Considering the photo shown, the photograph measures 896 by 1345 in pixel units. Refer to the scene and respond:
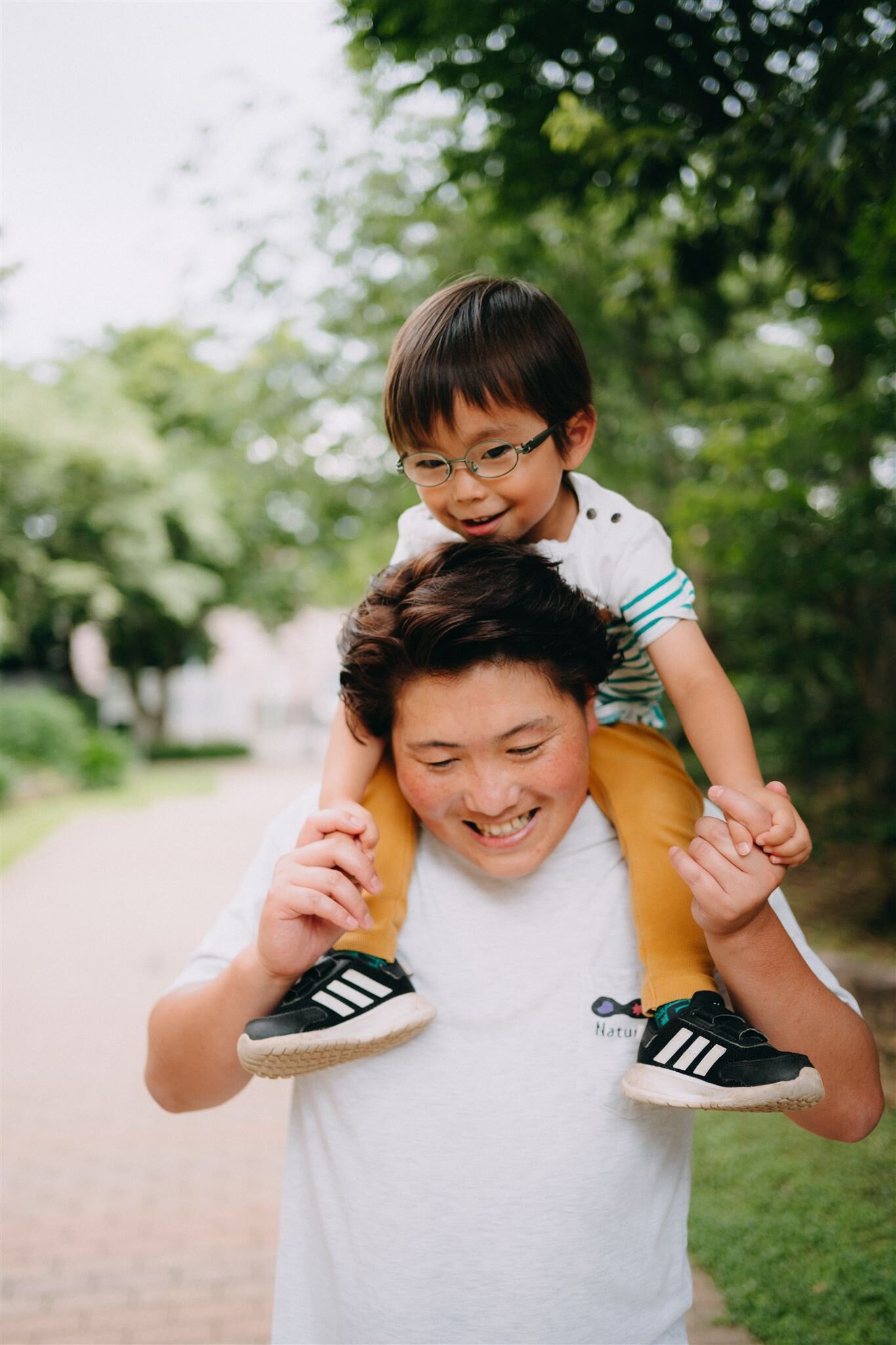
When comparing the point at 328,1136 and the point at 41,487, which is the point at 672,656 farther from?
the point at 41,487

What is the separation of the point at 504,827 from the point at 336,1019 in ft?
1.19

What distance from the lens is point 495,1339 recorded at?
1.42m

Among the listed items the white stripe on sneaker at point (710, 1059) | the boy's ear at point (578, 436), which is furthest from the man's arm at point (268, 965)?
the boy's ear at point (578, 436)

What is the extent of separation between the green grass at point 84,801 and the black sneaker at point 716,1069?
10880mm

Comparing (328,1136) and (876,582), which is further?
(876,582)

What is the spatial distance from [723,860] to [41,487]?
15621 millimetres

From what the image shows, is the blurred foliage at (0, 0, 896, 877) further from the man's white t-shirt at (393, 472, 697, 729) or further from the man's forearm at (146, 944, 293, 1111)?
the man's forearm at (146, 944, 293, 1111)

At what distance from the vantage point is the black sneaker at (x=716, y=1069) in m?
1.32

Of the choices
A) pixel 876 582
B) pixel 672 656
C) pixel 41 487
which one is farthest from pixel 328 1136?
pixel 41 487

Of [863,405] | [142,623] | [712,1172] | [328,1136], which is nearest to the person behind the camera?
[328,1136]

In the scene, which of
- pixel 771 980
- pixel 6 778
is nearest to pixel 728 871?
pixel 771 980

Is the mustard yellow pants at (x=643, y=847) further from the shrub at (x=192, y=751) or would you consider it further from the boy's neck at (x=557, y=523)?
the shrub at (x=192, y=751)

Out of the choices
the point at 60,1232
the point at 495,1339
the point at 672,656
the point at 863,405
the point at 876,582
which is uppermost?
the point at 863,405

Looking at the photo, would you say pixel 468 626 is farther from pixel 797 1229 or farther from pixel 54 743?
pixel 54 743
